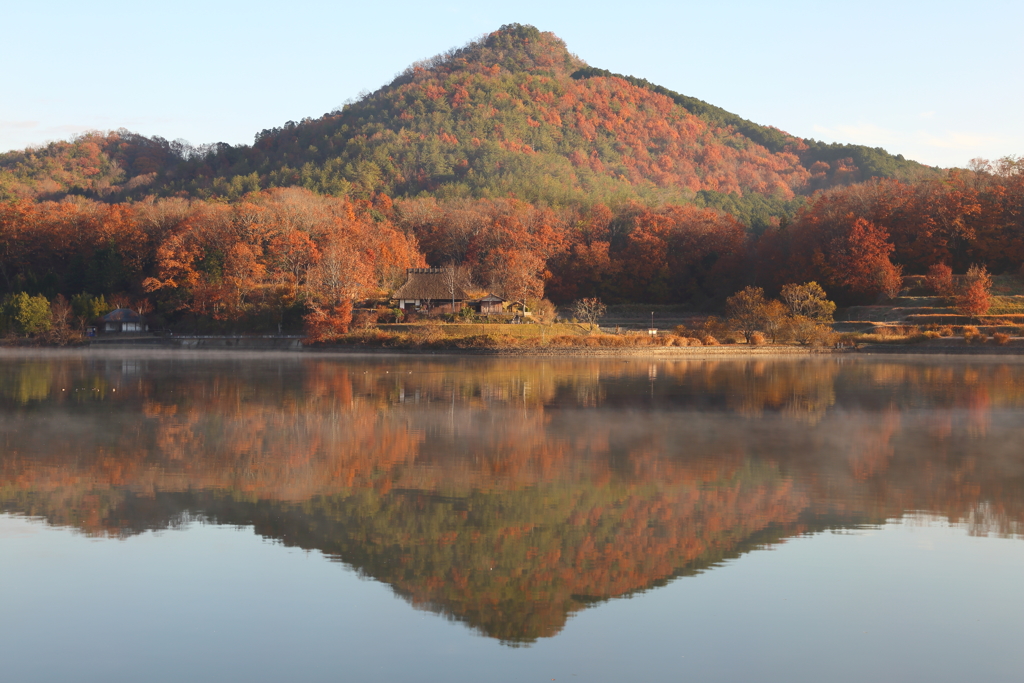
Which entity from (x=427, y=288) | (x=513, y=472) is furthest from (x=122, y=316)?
(x=513, y=472)

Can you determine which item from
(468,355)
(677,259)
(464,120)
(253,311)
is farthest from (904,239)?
(464,120)

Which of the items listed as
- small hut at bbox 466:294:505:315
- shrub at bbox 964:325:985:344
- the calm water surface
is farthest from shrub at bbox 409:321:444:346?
shrub at bbox 964:325:985:344

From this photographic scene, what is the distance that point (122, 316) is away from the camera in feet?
203

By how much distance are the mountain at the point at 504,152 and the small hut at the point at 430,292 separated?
35.7m

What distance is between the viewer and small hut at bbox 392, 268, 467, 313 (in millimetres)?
56250

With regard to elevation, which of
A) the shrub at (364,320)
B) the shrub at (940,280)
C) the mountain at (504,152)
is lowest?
the shrub at (364,320)

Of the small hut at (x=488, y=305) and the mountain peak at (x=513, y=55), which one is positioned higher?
the mountain peak at (x=513, y=55)

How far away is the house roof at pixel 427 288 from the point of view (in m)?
56.3

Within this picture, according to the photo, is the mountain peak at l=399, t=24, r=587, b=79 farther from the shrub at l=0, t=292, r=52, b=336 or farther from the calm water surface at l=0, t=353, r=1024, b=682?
the calm water surface at l=0, t=353, r=1024, b=682

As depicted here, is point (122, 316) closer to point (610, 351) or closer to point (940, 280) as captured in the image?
point (610, 351)

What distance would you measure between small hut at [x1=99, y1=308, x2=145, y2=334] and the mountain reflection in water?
125 ft

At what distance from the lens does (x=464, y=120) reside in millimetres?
127125

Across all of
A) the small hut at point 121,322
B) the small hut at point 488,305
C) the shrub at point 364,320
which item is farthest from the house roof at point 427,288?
the small hut at point 121,322

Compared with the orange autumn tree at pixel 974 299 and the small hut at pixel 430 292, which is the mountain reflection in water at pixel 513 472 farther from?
the small hut at pixel 430 292
